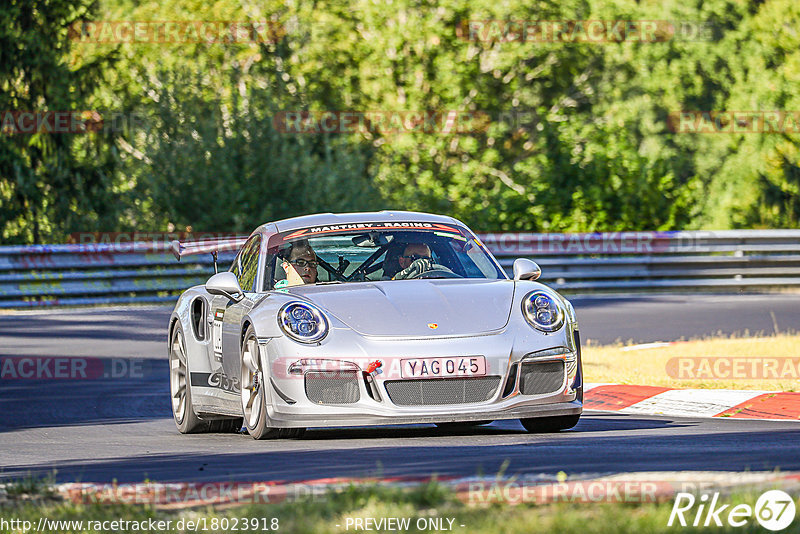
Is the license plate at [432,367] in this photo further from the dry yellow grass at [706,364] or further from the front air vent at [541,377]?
the dry yellow grass at [706,364]

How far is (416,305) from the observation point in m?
8.39

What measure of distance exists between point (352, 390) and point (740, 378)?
465 cm

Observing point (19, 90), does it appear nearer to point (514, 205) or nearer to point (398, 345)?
point (514, 205)

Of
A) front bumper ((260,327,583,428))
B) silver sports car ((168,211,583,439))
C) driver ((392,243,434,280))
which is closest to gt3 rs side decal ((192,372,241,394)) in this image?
silver sports car ((168,211,583,439))

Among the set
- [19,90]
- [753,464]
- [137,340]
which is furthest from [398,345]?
[19,90]

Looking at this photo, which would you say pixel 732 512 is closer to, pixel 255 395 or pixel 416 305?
pixel 416 305

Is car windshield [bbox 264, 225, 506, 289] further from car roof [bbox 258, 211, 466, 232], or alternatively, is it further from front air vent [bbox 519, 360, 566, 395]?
front air vent [bbox 519, 360, 566, 395]

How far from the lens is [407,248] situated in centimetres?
952

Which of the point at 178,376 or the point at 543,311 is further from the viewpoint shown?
the point at 178,376

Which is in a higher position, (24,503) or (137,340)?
(24,503)

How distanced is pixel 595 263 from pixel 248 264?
15114 millimetres

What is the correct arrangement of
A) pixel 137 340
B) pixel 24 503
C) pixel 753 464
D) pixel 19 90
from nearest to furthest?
1. pixel 24 503
2. pixel 753 464
3. pixel 137 340
4. pixel 19 90

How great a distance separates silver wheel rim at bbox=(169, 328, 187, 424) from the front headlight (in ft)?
6.72

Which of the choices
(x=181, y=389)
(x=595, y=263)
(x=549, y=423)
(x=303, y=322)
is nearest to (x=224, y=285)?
(x=303, y=322)
